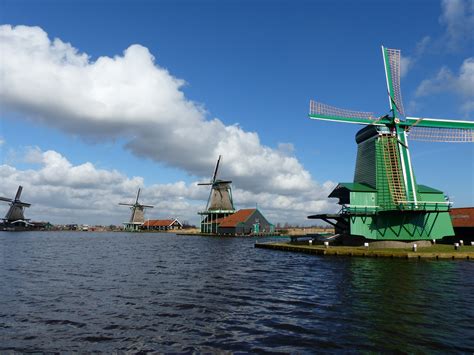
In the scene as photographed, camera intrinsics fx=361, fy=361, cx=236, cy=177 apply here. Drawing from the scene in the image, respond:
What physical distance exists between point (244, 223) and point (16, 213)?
92.8 metres

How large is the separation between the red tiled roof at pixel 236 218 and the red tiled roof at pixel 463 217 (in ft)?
188

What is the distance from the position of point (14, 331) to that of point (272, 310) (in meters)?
9.33

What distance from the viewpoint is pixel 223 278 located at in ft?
75.6

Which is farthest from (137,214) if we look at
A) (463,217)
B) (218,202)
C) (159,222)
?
(463,217)

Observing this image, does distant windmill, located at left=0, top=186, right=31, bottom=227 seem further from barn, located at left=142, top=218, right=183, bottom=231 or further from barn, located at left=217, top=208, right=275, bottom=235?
barn, located at left=217, top=208, right=275, bottom=235

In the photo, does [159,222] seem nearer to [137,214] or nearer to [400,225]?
[137,214]

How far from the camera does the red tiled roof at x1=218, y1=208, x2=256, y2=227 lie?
3883 inches

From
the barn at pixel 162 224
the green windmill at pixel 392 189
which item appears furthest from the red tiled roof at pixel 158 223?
the green windmill at pixel 392 189

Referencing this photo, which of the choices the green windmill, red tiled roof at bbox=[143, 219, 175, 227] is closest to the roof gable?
red tiled roof at bbox=[143, 219, 175, 227]

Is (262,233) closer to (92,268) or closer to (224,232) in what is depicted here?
(224,232)

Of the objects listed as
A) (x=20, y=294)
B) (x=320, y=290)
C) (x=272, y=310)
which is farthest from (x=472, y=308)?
→ (x=20, y=294)

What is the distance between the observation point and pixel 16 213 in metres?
136

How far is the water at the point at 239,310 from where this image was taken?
36.0 feet

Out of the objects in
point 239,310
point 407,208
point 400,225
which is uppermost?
point 407,208
